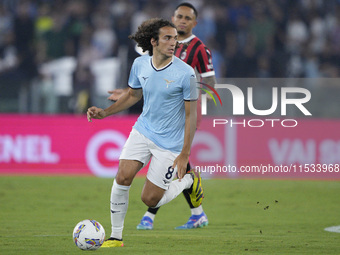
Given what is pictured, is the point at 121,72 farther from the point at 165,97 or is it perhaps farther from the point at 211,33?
the point at 165,97

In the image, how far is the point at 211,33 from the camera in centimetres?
1616

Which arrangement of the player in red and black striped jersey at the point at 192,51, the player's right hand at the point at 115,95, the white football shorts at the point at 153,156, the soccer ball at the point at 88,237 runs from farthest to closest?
the player in red and black striped jersey at the point at 192,51, the player's right hand at the point at 115,95, the white football shorts at the point at 153,156, the soccer ball at the point at 88,237

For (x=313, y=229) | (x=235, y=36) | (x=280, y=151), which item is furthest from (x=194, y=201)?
(x=235, y=36)

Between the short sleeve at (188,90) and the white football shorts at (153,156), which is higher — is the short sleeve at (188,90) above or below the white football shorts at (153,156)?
above

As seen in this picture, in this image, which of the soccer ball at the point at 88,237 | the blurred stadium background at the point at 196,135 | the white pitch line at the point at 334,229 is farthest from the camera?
the blurred stadium background at the point at 196,135

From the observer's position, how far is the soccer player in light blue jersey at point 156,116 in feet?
20.4

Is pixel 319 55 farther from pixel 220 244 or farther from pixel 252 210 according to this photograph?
pixel 220 244

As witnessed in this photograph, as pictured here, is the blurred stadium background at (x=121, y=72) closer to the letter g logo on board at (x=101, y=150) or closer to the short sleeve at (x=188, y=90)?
the letter g logo on board at (x=101, y=150)

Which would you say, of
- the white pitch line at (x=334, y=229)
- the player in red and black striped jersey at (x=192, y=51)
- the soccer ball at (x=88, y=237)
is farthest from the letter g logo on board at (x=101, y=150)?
the soccer ball at (x=88, y=237)

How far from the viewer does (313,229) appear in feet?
24.6

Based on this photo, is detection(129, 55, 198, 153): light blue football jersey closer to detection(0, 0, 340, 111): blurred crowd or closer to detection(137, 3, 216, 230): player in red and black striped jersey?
detection(137, 3, 216, 230): player in red and black striped jersey

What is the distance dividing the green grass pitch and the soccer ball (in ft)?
0.25

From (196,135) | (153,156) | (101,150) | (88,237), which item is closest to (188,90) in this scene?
(153,156)

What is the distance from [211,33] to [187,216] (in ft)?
26.3
